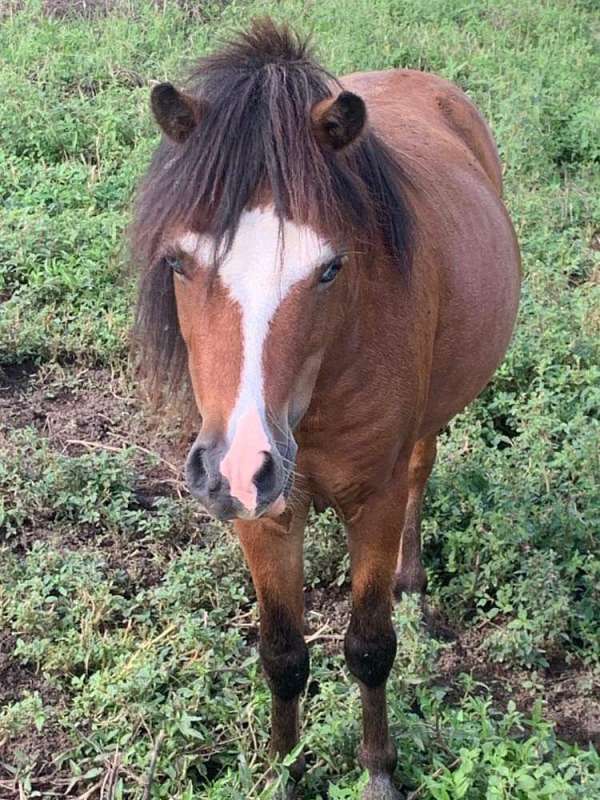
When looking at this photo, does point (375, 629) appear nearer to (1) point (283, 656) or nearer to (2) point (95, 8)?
(1) point (283, 656)

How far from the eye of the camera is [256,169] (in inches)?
75.5

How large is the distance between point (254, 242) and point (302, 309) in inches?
6.3

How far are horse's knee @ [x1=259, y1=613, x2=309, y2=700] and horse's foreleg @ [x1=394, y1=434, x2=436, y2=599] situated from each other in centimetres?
83

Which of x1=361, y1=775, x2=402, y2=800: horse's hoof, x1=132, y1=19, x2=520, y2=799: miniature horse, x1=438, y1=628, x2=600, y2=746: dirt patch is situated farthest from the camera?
x1=438, y1=628, x2=600, y2=746: dirt patch

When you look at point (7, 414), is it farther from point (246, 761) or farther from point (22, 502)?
point (246, 761)

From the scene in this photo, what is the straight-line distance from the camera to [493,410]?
4.24 meters

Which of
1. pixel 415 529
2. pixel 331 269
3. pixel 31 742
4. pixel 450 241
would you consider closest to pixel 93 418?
pixel 415 529

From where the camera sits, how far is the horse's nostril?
1.74 metres

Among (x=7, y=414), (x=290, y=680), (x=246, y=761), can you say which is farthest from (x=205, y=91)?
(x=7, y=414)

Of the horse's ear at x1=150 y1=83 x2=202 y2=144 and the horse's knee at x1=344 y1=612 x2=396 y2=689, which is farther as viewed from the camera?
the horse's knee at x1=344 y1=612 x2=396 y2=689

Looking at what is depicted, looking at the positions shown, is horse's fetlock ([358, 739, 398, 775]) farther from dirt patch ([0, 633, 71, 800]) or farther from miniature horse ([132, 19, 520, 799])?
dirt patch ([0, 633, 71, 800])

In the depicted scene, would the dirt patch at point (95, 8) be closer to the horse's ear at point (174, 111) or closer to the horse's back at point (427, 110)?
the horse's back at point (427, 110)

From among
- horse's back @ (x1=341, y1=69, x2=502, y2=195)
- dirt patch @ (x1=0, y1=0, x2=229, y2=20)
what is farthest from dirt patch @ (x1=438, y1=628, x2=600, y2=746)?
dirt patch @ (x1=0, y1=0, x2=229, y2=20)

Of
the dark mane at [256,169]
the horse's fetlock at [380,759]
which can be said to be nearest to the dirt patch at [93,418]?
the horse's fetlock at [380,759]
